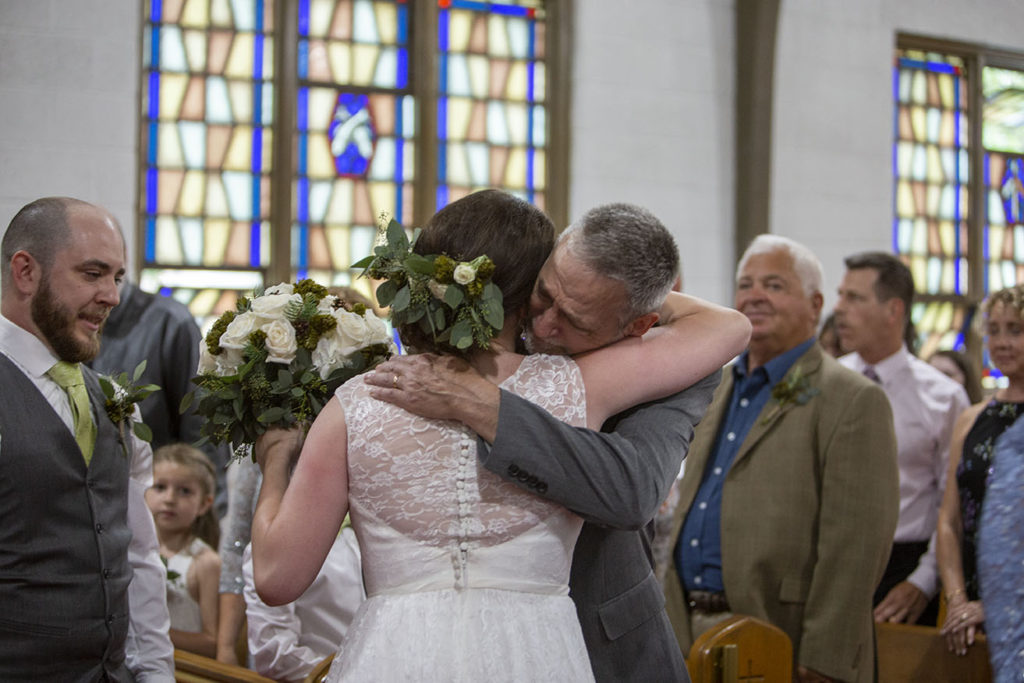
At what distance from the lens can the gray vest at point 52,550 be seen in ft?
7.77

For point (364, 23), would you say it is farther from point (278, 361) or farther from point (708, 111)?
point (278, 361)

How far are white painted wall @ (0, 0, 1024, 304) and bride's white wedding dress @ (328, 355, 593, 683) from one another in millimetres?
4952

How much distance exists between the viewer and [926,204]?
345 inches

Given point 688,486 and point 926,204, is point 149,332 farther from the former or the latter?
point 926,204

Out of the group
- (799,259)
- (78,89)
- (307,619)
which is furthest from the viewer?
(78,89)

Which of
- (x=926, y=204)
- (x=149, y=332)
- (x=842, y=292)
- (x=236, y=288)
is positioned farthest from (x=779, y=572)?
(x=926, y=204)

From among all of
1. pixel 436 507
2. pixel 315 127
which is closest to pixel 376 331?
pixel 436 507

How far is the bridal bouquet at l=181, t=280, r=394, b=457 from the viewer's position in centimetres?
208

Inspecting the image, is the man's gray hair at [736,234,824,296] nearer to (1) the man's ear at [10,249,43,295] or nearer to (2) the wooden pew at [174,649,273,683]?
(2) the wooden pew at [174,649,273,683]

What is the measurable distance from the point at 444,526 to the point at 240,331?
Answer: 535mm

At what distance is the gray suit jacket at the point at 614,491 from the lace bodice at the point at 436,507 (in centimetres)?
5

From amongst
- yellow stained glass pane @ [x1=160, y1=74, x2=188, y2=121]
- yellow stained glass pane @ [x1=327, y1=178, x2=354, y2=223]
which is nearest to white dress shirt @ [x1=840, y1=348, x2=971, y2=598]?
yellow stained glass pane @ [x1=327, y1=178, x2=354, y2=223]

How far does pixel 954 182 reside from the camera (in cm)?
890

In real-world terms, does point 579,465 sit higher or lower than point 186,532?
higher
